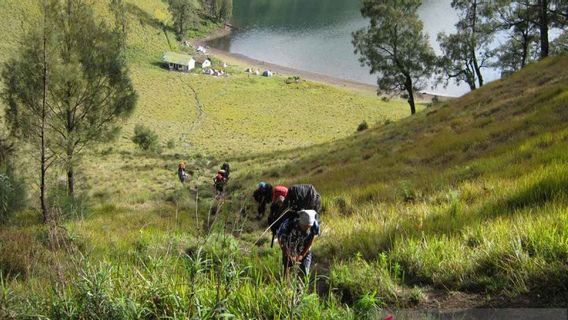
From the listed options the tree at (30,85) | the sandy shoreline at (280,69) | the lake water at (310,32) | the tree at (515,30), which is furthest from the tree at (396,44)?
the lake water at (310,32)

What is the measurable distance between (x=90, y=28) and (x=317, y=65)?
67.2 metres

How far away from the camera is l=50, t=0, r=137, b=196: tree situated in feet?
57.6

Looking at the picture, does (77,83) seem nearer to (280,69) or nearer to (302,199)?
(302,199)

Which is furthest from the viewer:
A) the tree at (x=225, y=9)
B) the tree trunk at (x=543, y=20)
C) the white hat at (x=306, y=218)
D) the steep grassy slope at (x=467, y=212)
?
the tree at (x=225, y=9)

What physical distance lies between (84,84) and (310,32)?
83.7m

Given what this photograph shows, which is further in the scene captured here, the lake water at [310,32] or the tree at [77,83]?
the lake water at [310,32]

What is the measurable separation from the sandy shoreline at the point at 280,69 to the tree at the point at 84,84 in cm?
4954

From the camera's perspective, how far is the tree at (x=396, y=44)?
32906 millimetres

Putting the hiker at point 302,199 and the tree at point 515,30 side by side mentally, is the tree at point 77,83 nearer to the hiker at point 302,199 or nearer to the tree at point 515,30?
the hiker at point 302,199

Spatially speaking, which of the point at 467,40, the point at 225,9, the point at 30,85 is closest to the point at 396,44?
the point at 467,40

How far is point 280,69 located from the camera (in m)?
83.4

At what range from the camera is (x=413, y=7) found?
33781 mm

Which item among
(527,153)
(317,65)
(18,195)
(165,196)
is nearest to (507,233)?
(527,153)

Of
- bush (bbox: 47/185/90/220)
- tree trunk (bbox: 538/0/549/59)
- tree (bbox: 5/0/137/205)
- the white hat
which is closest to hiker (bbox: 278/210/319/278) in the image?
the white hat
